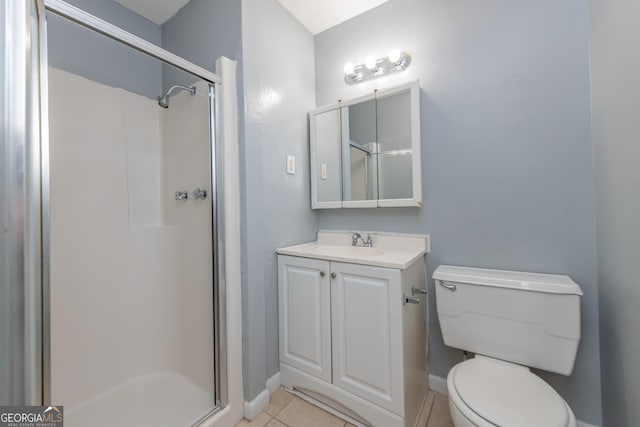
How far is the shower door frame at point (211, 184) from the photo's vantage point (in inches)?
28.8

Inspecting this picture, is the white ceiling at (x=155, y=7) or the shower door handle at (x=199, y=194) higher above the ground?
the white ceiling at (x=155, y=7)

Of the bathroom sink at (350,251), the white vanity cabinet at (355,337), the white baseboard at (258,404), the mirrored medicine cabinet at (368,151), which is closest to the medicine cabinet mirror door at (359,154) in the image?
the mirrored medicine cabinet at (368,151)

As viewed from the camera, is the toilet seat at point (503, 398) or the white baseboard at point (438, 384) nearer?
the toilet seat at point (503, 398)

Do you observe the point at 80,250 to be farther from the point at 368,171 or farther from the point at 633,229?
the point at 633,229

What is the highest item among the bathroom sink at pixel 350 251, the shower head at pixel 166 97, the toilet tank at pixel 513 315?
the shower head at pixel 166 97

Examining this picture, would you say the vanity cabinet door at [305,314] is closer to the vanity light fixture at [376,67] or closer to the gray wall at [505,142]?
the gray wall at [505,142]

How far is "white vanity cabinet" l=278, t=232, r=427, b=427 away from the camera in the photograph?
A: 1130 millimetres

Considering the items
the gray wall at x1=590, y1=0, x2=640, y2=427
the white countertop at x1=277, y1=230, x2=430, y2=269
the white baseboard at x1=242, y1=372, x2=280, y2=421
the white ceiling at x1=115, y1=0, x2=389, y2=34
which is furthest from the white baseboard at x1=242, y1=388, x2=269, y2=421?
the white ceiling at x1=115, y1=0, x2=389, y2=34

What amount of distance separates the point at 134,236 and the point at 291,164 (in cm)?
113

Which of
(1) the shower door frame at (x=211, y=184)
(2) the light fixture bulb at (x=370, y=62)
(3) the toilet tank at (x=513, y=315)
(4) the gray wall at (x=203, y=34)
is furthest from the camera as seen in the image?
(2) the light fixture bulb at (x=370, y=62)

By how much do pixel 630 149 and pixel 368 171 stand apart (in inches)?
43.2

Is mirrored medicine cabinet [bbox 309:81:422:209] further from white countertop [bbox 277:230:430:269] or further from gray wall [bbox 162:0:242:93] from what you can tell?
gray wall [bbox 162:0:242:93]

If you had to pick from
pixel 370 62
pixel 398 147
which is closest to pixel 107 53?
pixel 370 62

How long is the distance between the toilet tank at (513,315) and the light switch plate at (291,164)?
3.51 ft
